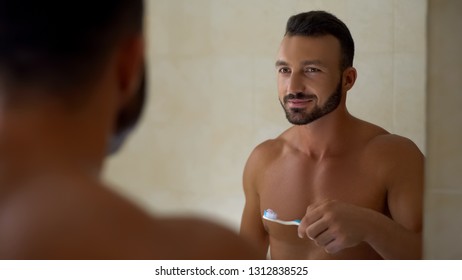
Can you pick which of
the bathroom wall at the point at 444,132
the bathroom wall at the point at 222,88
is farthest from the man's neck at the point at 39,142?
the bathroom wall at the point at 444,132

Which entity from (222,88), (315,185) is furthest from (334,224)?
(222,88)

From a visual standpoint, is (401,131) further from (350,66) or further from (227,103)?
(227,103)

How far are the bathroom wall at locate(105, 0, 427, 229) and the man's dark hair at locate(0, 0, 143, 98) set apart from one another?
33 cm

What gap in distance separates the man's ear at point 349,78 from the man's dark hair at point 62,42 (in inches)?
17.0

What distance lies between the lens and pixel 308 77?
1.05 meters

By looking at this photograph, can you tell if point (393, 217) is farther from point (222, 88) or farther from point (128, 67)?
point (128, 67)

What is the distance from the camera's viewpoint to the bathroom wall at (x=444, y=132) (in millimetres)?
1048

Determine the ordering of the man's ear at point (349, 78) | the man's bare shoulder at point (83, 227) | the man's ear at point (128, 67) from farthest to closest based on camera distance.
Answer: the man's ear at point (349, 78), the man's ear at point (128, 67), the man's bare shoulder at point (83, 227)

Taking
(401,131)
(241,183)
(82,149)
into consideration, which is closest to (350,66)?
(401,131)

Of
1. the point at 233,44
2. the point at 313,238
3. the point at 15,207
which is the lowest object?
the point at 313,238

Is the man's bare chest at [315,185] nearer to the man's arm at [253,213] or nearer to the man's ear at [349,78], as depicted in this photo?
the man's arm at [253,213]

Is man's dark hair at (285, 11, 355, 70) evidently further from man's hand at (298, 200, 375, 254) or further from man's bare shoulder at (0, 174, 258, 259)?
man's bare shoulder at (0, 174, 258, 259)

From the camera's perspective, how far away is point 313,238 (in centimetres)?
106

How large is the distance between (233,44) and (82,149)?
454 mm
